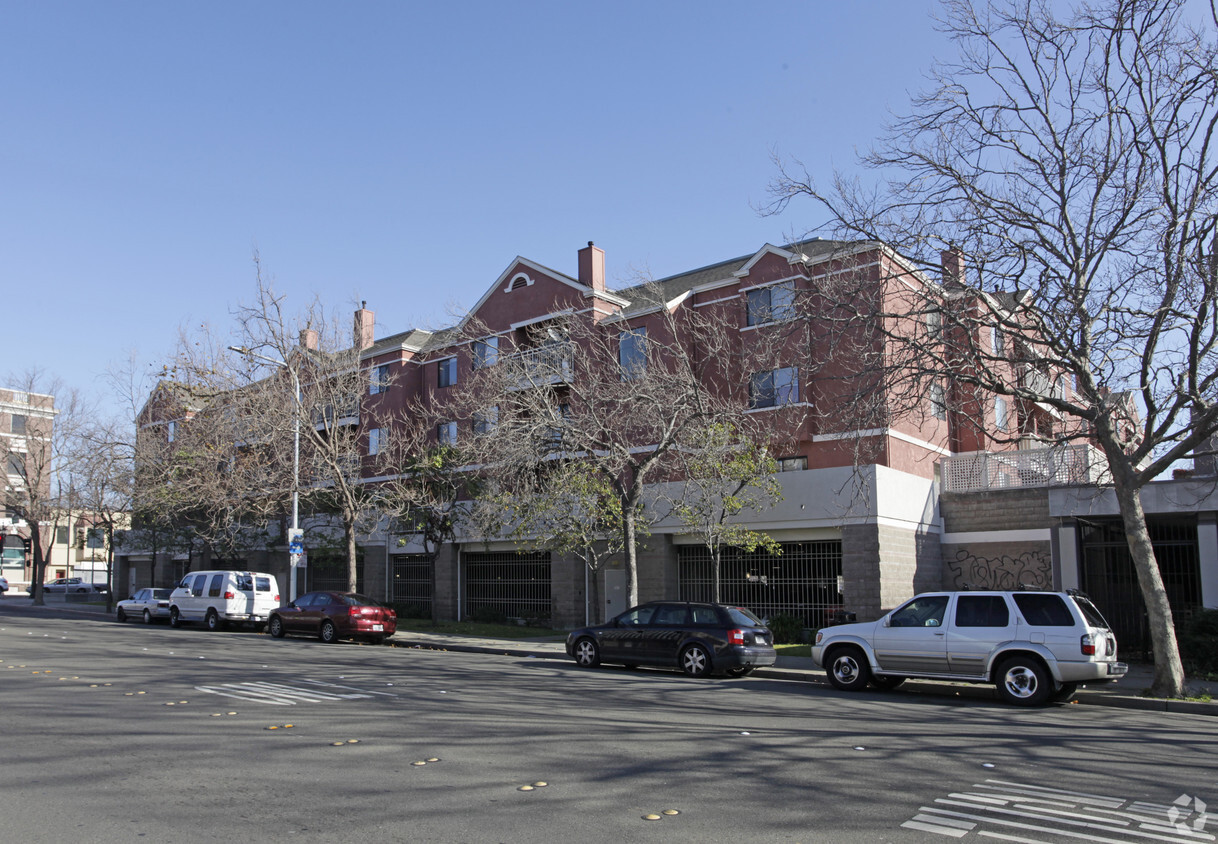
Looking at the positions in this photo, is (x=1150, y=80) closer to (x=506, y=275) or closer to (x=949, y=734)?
(x=949, y=734)

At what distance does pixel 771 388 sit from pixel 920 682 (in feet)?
38.3

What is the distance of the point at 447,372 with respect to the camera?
35750 millimetres

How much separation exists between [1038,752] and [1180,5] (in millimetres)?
11988

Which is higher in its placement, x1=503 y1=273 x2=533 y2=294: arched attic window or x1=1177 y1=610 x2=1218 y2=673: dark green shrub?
x1=503 y1=273 x2=533 y2=294: arched attic window

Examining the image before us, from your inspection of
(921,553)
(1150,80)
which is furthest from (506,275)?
(1150,80)

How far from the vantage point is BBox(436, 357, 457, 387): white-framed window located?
3534cm

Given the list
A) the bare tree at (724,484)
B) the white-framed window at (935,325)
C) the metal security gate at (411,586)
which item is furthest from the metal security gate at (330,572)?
the white-framed window at (935,325)

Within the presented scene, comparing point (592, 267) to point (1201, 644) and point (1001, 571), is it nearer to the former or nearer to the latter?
point (1001, 571)

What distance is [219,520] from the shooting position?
3412 cm

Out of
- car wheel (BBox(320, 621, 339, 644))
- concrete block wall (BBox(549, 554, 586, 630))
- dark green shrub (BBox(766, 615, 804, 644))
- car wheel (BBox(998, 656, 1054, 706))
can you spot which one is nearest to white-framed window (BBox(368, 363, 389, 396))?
concrete block wall (BBox(549, 554, 586, 630))

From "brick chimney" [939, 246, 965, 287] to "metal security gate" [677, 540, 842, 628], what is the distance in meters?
10.6

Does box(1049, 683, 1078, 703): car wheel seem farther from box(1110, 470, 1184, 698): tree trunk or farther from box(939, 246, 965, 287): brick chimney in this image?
box(939, 246, 965, 287): brick chimney

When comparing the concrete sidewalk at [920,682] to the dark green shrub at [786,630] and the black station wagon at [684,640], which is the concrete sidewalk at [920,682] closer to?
the black station wagon at [684,640]

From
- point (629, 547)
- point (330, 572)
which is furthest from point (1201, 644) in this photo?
point (330, 572)
